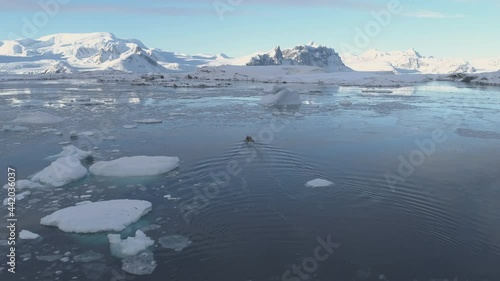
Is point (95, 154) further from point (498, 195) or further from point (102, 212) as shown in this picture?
point (498, 195)

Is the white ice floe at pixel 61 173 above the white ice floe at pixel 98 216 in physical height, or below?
above

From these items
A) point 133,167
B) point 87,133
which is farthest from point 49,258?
point 87,133

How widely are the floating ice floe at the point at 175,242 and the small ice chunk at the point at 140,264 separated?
0.41 meters

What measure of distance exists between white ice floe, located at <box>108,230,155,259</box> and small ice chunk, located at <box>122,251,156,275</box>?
0.42ft

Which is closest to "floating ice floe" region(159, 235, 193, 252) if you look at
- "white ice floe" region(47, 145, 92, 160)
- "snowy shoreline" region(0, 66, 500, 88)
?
"white ice floe" region(47, 145, 92, 160)

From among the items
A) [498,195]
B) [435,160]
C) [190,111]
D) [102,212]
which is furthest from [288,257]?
[190,111]

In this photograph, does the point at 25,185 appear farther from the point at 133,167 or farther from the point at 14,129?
the point at 14,129

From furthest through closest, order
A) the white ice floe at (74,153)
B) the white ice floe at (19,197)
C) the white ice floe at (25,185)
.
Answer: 1. the white ice floe at (74,153)
2. the white ice floe at (25,185)
3. the white ice floe at (19,197)

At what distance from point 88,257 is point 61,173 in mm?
4571

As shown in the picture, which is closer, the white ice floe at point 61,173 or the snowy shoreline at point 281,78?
the white ice floe at point 61,173

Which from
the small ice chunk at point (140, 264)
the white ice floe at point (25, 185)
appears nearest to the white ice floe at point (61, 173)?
the white ice floe at point (25, 185)

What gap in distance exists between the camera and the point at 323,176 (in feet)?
37.5

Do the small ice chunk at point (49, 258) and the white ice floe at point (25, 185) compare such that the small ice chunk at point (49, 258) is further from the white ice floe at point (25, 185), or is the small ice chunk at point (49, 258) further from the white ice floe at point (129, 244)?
the white ice floe at point (25, 185)

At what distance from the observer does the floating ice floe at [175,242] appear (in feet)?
24.2
